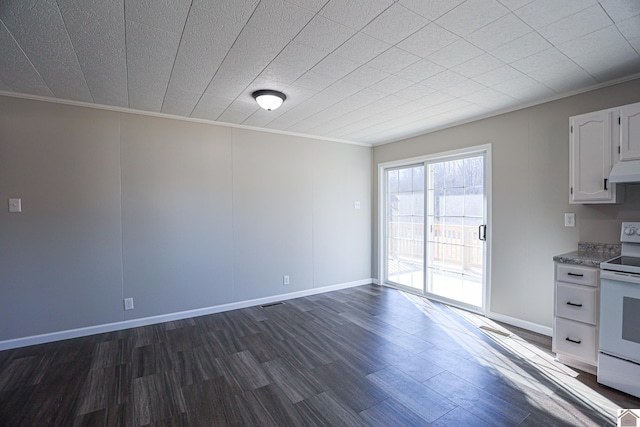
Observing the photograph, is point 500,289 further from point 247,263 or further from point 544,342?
point 247,263

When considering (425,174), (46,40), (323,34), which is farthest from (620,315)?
(46,40)

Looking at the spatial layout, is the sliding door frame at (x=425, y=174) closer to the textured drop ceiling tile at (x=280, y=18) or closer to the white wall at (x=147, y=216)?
the white wall at (x=147, y=216)

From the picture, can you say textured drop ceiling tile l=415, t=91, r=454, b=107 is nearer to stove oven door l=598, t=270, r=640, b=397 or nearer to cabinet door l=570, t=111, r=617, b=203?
cabinet door l=570, t=111, r=617, b=203

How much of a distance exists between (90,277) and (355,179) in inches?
161

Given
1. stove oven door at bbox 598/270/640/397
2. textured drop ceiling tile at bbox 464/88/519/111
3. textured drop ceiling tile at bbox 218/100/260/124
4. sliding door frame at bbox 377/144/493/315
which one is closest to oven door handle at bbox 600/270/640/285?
stove oven door at bbox 598/270/640/397

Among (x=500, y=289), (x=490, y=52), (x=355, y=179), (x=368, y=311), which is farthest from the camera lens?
(x=355, y=179)

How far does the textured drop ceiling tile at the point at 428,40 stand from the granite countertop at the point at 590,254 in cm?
214

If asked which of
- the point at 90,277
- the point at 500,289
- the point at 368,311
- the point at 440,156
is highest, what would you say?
the point at 440,156

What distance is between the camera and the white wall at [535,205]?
2.79 meters

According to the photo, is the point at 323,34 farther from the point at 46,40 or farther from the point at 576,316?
the point at 576,316

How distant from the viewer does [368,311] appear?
157 inches

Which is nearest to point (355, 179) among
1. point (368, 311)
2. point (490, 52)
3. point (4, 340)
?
point (368, 311)

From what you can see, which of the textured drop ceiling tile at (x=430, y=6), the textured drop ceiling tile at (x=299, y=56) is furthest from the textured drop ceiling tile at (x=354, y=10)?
the textured drop ceiling tile at (x=299, y=56)

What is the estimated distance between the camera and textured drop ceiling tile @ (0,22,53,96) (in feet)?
6.79
